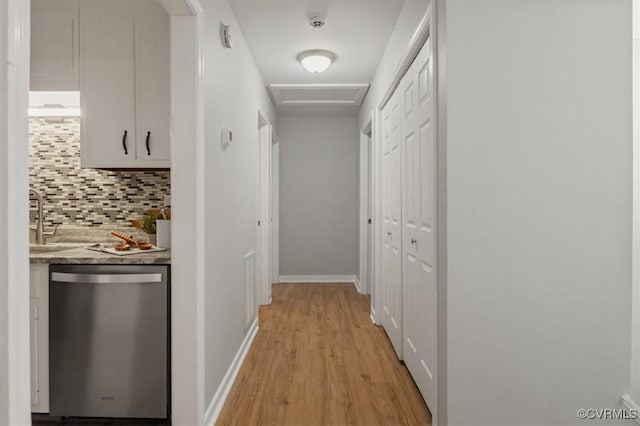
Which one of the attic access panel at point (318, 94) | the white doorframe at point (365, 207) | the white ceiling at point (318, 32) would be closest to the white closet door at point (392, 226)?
the white ceiling at point (318, 32)

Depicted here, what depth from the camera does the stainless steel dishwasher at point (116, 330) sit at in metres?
1.97

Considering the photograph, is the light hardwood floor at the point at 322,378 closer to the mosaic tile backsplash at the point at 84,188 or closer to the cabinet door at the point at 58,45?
the mosaic tile backsplash at the point at 84,188

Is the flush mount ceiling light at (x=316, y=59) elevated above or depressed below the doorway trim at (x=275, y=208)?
above

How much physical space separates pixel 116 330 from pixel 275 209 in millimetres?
3666

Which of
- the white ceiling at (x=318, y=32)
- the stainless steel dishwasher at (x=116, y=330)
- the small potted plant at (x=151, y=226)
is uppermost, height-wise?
the white ceiling at (x=318, y=32)

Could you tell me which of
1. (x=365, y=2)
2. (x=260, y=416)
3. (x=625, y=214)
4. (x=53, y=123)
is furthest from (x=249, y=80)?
(x=625, y=214)

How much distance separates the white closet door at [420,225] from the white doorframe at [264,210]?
2.12m

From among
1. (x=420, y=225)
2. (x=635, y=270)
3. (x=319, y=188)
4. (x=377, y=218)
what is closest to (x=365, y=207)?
(x=377, y=218)

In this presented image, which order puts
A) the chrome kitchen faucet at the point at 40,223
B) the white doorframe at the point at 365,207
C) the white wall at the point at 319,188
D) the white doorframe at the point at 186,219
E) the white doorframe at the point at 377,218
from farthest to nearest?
the white wall at the point at 319,188
the white doorframe at the point at 365,207
the white doorframe at the point at 377,218
the chrome kitchen faucet at the point at 40,223
the white doorframe at the point at 186,219

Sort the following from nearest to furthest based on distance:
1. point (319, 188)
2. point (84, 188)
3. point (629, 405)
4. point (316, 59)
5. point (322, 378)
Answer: point (629, 405), point (322, 378), point (84, 188), point (316, 59), point (319, 188)

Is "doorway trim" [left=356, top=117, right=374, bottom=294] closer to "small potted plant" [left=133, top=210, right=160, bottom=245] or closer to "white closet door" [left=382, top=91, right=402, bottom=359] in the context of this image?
"white closet door" [left=382, top=91, right=402, bottom=359]

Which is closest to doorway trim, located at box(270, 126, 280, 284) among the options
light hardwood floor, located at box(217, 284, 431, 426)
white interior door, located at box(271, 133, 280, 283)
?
white interior door, located at box(271, 133, 280, 283)

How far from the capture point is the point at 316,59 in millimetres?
3457

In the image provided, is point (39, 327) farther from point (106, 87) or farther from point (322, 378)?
point (322, 378)
